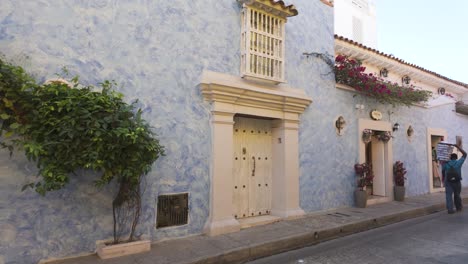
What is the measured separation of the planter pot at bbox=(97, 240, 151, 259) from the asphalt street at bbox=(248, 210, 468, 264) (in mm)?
1668

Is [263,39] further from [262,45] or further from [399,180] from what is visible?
[399,180]

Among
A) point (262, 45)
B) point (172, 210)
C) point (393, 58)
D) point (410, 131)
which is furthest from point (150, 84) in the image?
point (410, 131)

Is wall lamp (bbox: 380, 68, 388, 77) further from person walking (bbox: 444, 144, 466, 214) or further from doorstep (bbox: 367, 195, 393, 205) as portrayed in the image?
doorstep (bbox: 367, 195, 393, 205)

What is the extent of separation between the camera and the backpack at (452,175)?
7621mm

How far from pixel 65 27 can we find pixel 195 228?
3.88 metres

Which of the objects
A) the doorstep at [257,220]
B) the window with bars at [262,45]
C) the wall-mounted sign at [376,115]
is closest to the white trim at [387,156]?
the wall-mounted sign at [376,115]

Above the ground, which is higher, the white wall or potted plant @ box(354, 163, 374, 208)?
the white wall

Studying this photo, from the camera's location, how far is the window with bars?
588cm

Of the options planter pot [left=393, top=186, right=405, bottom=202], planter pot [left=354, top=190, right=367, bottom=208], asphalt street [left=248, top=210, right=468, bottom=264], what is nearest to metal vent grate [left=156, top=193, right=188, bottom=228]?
asphalt street [left=248, top=210, right=468, bottom=264]

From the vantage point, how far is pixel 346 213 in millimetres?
6887

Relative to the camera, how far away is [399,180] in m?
8.82

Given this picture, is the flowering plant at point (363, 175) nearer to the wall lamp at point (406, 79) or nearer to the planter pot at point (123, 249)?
the wall lamp at point (406, 79)

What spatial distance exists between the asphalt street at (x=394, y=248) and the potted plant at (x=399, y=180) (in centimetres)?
234

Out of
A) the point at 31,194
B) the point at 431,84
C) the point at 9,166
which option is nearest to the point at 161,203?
the point at 31,194
